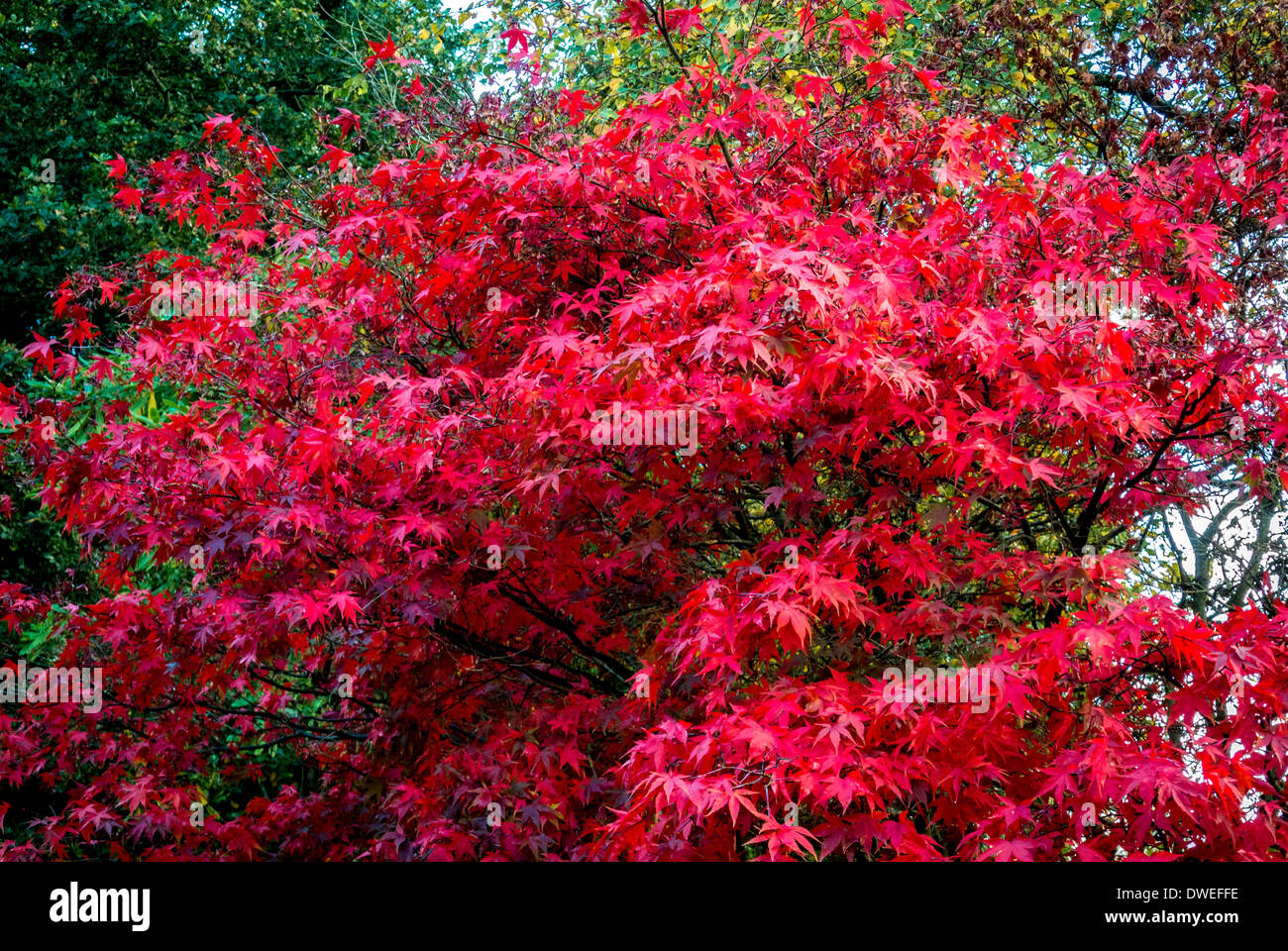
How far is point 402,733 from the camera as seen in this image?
17.1ft

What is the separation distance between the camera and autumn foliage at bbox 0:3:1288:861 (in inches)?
125

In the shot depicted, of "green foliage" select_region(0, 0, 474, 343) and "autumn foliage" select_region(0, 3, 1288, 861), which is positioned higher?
"green foliage" select_region(0, 0, 474, 343)

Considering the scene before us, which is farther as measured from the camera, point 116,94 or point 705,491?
point 116,94

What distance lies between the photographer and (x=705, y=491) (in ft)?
14.0

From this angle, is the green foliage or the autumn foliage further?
the green foliage

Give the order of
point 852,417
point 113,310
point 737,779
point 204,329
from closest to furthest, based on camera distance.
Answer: point 737,779
point 852,417
point 204,329
point 113,310

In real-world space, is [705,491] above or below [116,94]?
below

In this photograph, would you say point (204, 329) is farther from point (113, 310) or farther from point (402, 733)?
point (113, 310)

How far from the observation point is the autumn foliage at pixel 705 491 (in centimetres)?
317

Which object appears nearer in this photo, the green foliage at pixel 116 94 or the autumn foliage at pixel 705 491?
the autumn foliage at pixel 705 491

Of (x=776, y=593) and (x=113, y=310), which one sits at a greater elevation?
(x=113, y=310)

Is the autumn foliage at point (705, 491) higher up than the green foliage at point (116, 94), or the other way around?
the green foliage at point (116, 94)
